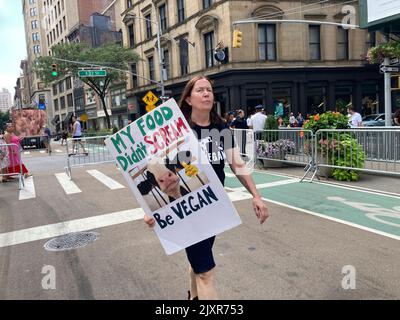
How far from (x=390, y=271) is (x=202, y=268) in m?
2.32

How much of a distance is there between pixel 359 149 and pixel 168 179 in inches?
287

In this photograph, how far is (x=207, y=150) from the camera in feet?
9.82

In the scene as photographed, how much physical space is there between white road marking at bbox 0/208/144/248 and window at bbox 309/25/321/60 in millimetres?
25291

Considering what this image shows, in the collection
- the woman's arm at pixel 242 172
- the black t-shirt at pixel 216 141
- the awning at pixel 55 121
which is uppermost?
the awning at pixel 55 121

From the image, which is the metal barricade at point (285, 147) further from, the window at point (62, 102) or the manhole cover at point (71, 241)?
the window at point (62, 102)

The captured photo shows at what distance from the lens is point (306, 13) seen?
91.3ft

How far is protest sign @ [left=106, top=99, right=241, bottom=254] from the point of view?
2.81m

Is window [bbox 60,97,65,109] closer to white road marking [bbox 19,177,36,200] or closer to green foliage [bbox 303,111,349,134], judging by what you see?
white road marking [bbox 19,177,36,200]

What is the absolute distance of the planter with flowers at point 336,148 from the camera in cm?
892

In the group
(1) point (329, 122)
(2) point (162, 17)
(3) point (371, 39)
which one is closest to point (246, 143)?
(1) point (329, 122)

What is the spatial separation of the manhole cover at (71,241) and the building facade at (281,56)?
2194 cm

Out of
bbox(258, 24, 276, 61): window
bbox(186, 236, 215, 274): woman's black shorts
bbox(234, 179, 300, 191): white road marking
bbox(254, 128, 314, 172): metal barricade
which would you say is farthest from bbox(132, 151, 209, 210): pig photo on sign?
bbox(258, 24, 276, 61): window

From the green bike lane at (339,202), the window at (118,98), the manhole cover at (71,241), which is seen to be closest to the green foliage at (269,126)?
the green bike lane at (339,202)

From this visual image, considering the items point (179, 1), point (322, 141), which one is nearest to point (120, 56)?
point (179, 1)
